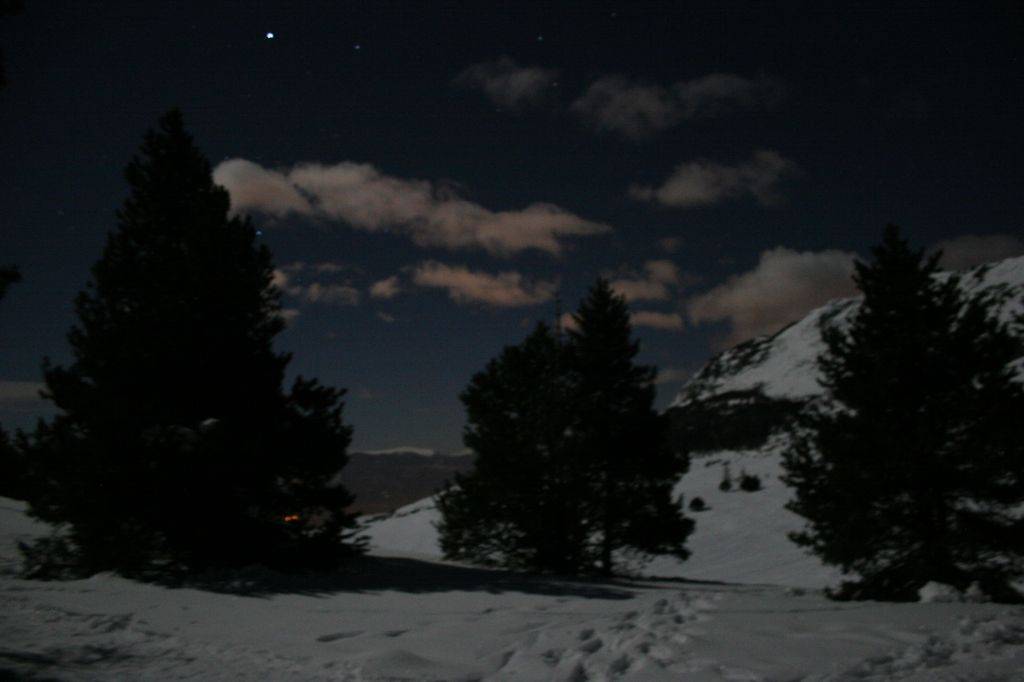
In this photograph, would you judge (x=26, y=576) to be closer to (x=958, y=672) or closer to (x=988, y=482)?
(x=958, y=672)

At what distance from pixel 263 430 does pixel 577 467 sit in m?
8.10

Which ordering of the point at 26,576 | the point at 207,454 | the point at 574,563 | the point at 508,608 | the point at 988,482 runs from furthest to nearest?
the point at 574,563, the point at 988,482, the point at 207,454, the point at 26,576, the point at 508,608

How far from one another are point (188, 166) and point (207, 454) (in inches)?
248

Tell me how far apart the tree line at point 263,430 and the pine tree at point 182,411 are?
0.03 metres

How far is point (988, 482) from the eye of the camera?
11.8 metres

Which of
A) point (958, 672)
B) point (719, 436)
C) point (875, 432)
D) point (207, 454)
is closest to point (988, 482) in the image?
point (875, 432)

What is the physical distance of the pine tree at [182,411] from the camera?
10203 millimetres

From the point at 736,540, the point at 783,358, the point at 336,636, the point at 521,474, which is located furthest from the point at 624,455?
the point at 783,358

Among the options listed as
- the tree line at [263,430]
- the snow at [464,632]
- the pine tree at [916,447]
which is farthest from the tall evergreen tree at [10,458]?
the pine tree at [916,447]

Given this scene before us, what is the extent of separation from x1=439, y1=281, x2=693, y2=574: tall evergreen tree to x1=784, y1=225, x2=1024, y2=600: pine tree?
12.5 ft

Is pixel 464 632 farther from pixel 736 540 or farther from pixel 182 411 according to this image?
pixel 736 540

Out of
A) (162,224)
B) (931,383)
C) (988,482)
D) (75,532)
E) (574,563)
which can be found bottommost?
(574,563)

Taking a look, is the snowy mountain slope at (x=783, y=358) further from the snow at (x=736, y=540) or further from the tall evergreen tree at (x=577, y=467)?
the tall evergreen tree at (x=577, y=467)

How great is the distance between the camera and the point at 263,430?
11.7m
